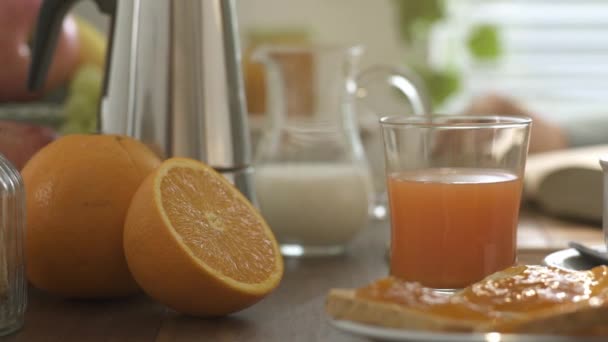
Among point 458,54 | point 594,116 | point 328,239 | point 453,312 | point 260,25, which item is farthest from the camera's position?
point 458,54

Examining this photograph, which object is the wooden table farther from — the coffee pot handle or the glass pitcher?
the coffee pot handle

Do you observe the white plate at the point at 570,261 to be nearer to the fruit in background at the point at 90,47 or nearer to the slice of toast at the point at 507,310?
the slice of toast at the point at 507,310

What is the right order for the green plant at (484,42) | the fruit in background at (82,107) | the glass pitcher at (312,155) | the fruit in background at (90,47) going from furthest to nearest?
the green plant at (484,42) → the fruit in background at (90,47) → the fruit in background at (82,107) → the glass pitcher at (312,155)

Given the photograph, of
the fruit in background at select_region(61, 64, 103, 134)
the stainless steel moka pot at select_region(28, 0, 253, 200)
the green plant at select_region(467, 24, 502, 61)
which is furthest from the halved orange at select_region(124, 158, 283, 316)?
the green plant at select_region(467, 24, 502, 61)

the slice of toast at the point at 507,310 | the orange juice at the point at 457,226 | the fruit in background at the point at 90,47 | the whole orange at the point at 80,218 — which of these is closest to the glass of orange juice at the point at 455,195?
the orange juice at the point at 457,226

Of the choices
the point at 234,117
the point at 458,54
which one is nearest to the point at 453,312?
the point at 234,117

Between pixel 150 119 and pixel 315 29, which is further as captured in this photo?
pixel 315 29

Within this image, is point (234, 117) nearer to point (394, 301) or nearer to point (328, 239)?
point (328, 239)
